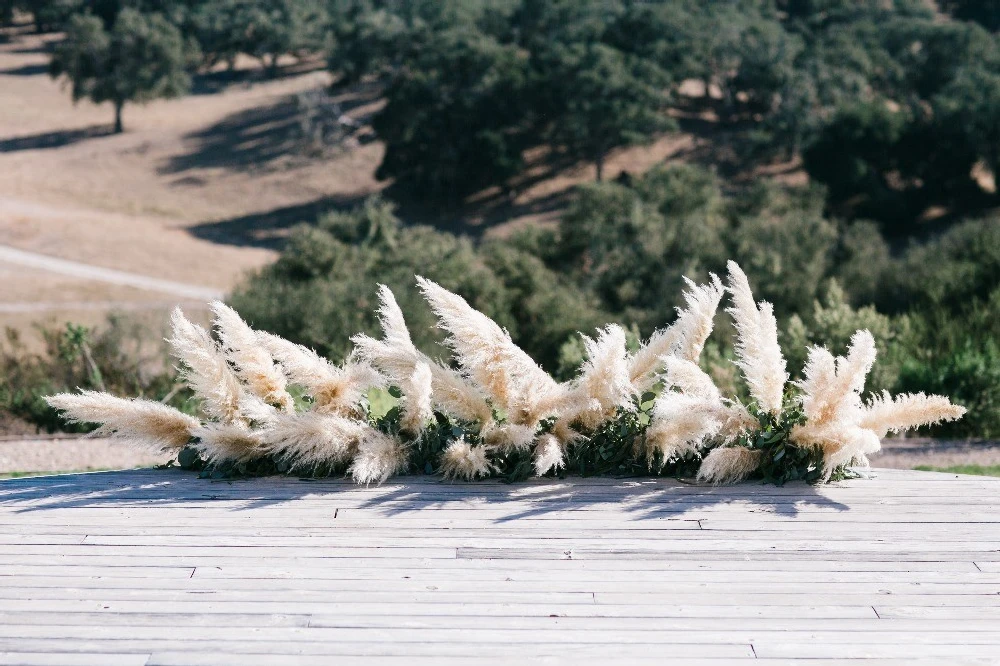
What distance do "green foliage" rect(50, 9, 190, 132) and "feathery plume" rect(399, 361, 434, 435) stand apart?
6649cm

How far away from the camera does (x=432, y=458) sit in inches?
274

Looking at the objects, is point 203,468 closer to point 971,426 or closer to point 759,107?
point 971,426

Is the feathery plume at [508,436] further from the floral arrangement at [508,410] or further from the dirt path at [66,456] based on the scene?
the dirt path at [66,456]

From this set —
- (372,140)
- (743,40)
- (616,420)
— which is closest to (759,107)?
(743,40)

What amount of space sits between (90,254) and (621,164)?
27.6 m

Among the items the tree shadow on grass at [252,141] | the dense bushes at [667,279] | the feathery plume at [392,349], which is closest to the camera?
the feathery plume at [392,349]

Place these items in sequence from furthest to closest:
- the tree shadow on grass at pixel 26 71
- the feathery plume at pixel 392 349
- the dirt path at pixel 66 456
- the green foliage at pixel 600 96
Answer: the tree shadow on grass at pixel 26 71 → the green foliage at pixel 600 96 → the dirt path at pixel 66 456 → the feathery plume at pixel 392 349

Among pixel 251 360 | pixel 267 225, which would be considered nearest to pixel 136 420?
pixel 251 360

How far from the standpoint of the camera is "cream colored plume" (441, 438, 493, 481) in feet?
21.9

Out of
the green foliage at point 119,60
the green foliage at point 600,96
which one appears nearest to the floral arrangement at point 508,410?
the green foliage at point 600,96

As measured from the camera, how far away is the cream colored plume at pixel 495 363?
21.9ft

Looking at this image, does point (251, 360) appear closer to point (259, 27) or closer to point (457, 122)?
point (457, 122)

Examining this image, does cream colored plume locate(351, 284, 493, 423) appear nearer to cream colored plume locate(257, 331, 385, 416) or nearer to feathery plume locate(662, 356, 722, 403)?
cream colored plume locate(257, 331, 385, 416)

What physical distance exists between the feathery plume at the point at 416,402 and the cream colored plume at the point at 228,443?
35.6 inches
